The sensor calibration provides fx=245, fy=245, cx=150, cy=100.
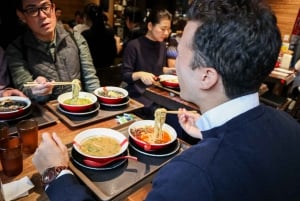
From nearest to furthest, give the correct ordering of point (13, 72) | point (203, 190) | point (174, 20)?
point (203, 190)
point (13, 72)
point (174, 20)

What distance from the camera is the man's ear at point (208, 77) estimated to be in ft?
2.50

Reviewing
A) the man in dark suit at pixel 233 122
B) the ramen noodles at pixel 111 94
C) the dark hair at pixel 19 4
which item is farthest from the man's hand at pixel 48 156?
the dark hair at pixel 19 4

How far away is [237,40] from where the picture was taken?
0.69m

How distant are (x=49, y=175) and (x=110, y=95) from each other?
0.82 meters

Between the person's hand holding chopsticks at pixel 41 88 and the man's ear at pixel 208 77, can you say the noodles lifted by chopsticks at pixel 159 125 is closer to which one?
the man's ear at pixel 208 77

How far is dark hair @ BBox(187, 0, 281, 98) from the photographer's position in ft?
2.25

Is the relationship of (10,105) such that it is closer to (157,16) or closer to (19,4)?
(19,4)

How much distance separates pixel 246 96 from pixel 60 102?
1.08m

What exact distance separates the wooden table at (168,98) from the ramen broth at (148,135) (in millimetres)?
572

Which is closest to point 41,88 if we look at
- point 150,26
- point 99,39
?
point 150,26

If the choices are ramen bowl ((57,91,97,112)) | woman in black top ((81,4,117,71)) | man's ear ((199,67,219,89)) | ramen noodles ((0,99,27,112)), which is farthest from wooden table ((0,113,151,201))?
woman in black top ((81,4,117,71))

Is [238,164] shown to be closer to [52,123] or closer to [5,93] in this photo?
[52,123]

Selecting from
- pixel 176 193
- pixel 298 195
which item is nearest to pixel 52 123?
pixel 176 193

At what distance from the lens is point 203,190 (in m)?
0.62
